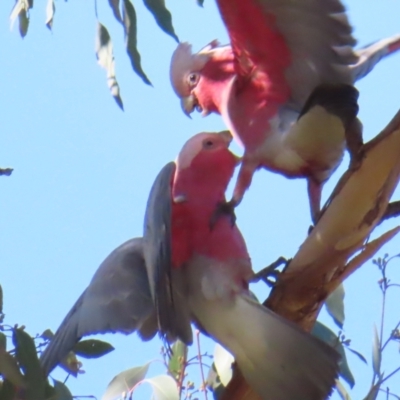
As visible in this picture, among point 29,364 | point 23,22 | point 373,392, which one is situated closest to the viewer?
point 29,364

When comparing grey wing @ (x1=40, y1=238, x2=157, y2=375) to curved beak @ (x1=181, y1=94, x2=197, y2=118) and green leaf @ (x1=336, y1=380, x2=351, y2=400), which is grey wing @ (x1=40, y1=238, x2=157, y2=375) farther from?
green leaf @ (x1=336, y1=380, x2=351, y2=400)

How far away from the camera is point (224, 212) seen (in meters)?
1.15

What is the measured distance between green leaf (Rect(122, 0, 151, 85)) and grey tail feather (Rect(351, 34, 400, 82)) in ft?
1.26

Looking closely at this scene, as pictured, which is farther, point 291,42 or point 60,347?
point 291,42

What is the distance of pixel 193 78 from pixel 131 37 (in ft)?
0.77

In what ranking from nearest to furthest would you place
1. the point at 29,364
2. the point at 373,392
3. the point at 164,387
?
the point at 29,364 → the point at 373,392 → the point at 164,387

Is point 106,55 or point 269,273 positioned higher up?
point 106,55

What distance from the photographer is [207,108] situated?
1.38 metres

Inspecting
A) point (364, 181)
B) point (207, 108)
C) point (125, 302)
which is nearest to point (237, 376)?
point (125, 302)

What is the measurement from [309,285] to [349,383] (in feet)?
1.35

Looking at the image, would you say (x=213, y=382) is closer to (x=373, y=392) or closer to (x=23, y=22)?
(x=373, y=392)

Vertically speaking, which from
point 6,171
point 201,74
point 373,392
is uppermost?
point 201,74

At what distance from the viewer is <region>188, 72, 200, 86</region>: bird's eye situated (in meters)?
1.38

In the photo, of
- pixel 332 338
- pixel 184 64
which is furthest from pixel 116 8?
pixel 332 338
